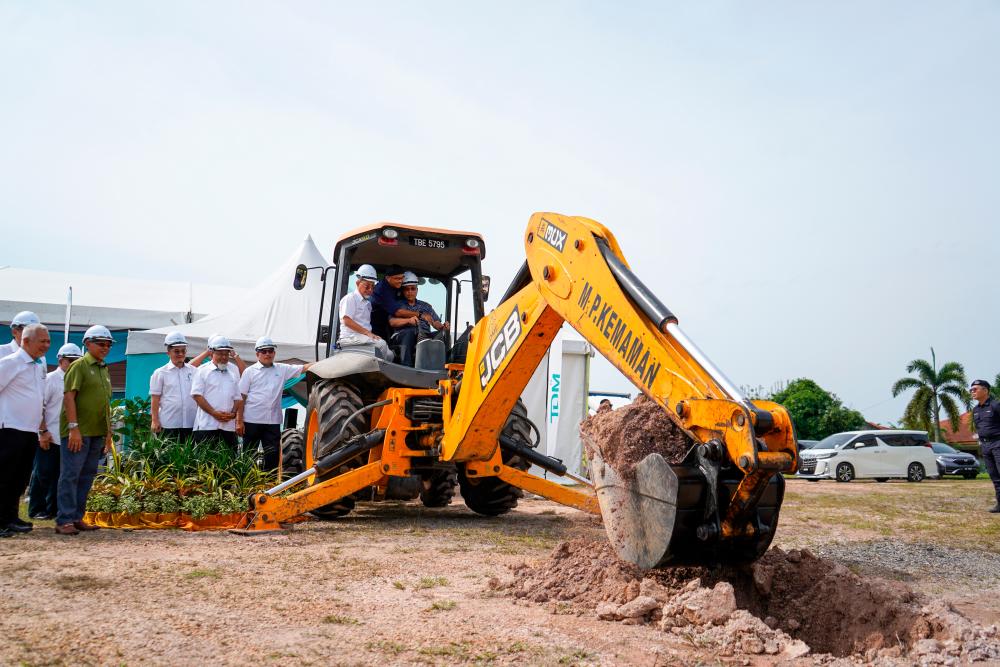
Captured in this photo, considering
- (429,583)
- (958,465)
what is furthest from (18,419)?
(958,465)

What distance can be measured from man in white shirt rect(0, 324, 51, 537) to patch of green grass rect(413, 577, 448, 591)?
140 inches

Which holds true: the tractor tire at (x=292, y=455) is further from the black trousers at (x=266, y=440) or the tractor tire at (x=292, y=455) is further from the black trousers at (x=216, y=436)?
the black trousers at (x=216, y=436)

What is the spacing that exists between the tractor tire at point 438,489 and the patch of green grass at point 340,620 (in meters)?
4.71

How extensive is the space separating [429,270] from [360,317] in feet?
4.79

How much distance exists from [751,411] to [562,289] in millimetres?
1713

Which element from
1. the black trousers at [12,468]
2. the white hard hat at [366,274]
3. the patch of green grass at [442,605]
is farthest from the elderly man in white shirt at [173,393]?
the patch of green grass at [442,605]

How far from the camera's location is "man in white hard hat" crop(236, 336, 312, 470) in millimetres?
8297

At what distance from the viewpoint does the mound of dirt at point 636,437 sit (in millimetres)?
3721

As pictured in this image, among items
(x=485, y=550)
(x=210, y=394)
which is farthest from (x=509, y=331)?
→ (x=210, y=394)

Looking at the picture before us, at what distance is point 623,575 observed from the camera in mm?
4027

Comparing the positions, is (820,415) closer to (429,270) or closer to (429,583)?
(429,270)

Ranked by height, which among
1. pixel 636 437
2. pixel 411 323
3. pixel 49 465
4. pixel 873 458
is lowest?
pixel 873 458

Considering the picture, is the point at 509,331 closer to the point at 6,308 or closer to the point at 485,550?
the point at 485,550

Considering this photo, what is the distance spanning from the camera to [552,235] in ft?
15.9
